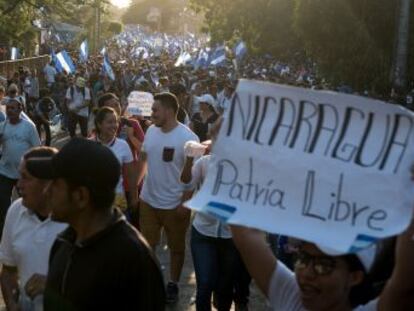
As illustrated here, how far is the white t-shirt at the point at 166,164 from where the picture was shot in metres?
7.06

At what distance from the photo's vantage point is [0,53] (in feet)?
121

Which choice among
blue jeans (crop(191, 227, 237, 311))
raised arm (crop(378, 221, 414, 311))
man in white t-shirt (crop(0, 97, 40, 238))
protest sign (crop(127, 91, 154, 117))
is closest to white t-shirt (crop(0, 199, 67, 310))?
raised arm (crop(378, 221, 414, 311))

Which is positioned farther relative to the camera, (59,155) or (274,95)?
(59,155)

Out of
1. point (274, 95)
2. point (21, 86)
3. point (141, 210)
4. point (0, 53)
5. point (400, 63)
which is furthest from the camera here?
point (0, 53)

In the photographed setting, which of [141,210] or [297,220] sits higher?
[297,220]

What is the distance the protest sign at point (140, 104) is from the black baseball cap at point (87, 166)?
24.3 ft

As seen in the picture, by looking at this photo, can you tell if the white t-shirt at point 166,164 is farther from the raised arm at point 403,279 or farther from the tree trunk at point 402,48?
the tree trunk at point 402,48

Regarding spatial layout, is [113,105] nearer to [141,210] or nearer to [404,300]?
[141,210]

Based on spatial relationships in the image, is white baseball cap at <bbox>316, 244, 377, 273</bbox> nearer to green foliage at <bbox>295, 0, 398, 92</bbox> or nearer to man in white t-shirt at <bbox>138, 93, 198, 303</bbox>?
man in white t-shirt at <bbox>138, 93, 198, 303</bbox>

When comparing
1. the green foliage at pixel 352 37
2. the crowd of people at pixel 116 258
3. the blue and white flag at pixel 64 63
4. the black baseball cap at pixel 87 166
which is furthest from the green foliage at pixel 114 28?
the black baseball cap at pixel 87 166

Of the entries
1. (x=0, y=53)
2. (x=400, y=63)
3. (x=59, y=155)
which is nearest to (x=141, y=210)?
(x=59, y=155)

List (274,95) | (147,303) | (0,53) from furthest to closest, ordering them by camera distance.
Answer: (0,53) → (147,303) → (274,95)

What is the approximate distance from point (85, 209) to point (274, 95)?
830 millimetres

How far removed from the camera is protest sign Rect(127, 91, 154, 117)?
10.5 m
